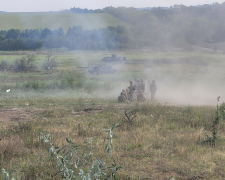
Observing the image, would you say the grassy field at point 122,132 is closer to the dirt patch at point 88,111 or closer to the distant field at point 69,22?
the dirt patch at point 88,111

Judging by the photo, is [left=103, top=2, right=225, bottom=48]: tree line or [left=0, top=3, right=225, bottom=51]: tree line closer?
[left=103, top=2, right=225, bottom=48]: tree line

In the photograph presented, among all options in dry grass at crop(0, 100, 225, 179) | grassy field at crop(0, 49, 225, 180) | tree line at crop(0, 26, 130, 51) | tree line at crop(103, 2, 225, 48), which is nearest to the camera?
dry grass at crop(0, 100, 225, 179)

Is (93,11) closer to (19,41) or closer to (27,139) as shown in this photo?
(19,41)

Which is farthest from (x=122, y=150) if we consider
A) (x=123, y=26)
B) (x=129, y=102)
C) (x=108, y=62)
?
(x=123, y=26)

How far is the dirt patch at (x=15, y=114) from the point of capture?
381 inches

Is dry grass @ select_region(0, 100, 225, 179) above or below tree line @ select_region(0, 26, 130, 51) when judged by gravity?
below

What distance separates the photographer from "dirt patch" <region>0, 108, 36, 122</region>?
968cm

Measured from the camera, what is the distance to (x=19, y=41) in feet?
115

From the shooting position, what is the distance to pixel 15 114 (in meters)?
10.3

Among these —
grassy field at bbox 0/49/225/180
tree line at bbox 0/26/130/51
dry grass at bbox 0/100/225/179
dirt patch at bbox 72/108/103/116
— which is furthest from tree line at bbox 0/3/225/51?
dry grass at bbox 0/100/225/179

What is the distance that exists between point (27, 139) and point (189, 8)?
3069 centimetres

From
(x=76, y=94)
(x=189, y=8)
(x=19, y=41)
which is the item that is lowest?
(x=76, y=94)

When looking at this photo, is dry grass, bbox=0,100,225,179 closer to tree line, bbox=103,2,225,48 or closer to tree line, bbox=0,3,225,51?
tree line, bbox=103,2,225,48

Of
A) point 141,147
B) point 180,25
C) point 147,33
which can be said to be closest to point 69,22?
point 147,33
